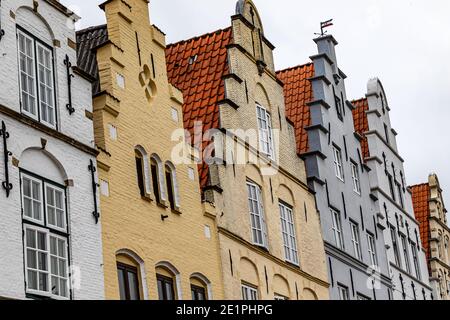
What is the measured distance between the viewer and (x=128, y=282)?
16.9 m

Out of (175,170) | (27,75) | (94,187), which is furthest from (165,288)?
(27,75)

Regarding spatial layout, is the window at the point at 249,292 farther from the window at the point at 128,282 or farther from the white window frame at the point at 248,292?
the window at the point at 128,282

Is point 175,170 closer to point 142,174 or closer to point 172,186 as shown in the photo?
point 172,186

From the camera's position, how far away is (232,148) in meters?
21.5

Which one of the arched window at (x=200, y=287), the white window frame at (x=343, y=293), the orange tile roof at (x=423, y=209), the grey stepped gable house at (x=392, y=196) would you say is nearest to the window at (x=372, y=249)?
the grey stepped gable house at (x=392, y=196)

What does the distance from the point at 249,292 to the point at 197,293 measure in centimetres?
202

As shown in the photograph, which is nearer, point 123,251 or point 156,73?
point 123,251

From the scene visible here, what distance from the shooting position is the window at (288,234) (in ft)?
75.3

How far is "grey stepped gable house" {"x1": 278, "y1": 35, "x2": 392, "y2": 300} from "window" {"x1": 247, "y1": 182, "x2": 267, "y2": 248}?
3.39 meters

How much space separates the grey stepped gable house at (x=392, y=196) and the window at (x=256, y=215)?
8.62 meters
